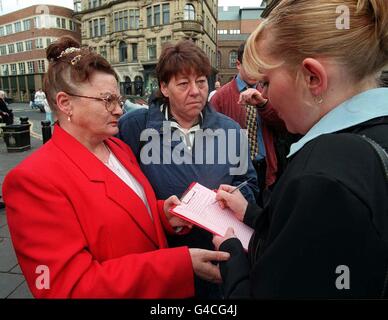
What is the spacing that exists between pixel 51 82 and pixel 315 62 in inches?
50.4

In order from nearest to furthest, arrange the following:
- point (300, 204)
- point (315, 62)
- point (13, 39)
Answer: point (300, 204) < point (315, 62) < point (13, 39)

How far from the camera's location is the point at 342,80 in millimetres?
866

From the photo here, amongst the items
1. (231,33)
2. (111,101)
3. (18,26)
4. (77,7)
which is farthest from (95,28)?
(111,101)

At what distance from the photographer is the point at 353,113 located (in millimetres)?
818

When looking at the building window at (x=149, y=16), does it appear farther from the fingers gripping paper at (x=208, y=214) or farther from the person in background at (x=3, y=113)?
the fingers gripping paper at (x=208, y=214)

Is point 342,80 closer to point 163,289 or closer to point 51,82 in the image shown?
point 163,289

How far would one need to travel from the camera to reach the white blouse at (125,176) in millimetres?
1619

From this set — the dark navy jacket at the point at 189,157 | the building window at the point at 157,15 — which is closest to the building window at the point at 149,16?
the building window at the point at 157,15

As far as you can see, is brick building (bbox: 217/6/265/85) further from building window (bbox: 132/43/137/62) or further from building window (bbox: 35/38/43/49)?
building window (bbox: 35/38/43/49)


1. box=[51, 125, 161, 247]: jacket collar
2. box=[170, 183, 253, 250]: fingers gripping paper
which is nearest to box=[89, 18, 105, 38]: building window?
box=[51, 125, 161, 247]: jacket collar

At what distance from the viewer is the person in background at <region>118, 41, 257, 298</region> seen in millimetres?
1971

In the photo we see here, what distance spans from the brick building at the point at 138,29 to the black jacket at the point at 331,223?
34.1 m

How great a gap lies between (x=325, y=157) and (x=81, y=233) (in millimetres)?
974

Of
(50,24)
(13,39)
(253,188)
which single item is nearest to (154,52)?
(50,24)
